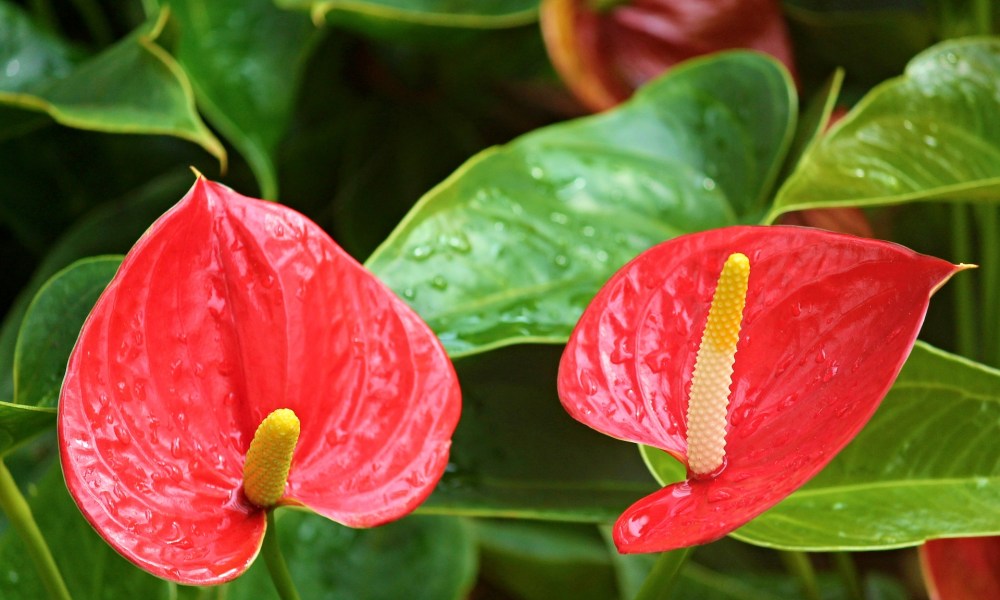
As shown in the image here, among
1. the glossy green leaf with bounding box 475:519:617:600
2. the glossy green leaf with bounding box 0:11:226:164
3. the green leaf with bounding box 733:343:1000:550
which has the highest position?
the glossy green leaf with bounding box 0:11:226:164

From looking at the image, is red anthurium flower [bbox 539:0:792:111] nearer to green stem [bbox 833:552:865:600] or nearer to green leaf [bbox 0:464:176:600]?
green stem [bbox 833:552:865:600]

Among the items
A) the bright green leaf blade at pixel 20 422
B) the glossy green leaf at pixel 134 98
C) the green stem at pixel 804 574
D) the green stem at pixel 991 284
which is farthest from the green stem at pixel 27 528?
the green stem at pixel 991 284

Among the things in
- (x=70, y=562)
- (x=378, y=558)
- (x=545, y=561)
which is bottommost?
(x=545, y=561)

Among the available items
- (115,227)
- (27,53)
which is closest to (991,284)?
(115,227)

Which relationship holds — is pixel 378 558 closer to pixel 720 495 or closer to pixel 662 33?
pixel 720 495

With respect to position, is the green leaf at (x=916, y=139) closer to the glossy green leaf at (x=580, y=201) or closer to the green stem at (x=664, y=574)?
the glossy green leaf at (x=580, y=201)

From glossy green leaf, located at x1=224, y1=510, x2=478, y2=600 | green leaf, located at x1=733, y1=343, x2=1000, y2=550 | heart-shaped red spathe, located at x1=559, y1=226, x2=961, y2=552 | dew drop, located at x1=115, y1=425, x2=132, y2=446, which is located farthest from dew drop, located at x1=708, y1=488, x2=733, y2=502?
glossy green leaf, located at x1=224, y1=510, x2=478, y2=600
